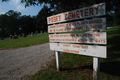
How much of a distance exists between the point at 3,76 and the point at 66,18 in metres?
3.83

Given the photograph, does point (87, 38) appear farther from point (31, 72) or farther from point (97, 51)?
point (31, 72)

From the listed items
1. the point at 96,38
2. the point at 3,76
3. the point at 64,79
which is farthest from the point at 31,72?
the point at 96,38

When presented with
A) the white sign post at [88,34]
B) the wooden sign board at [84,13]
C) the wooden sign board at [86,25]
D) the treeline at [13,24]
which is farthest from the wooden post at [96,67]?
the treeline at [13,24]

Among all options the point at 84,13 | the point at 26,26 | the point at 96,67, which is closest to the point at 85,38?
the point at 84,13

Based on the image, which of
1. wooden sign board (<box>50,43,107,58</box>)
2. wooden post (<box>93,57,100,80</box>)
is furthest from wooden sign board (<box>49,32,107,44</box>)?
wooden post (<box>93,57,100,80</box>)

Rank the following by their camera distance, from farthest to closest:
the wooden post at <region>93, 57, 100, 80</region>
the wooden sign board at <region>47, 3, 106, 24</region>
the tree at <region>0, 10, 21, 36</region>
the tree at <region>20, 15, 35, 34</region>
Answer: the tree at <region>20, 15, 35, 34</region>, the tree at <region>0, 10, 21, 36</region>, the wooden post at <region>93, 57, 100, 80</region>, the wooden sign board at <region>47, 3, 106, 24</region>

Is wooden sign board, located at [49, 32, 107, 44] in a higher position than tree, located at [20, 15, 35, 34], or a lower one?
lower

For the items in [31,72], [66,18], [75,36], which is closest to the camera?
[75,36]

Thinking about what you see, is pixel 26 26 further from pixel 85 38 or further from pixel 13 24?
pixel 85 38

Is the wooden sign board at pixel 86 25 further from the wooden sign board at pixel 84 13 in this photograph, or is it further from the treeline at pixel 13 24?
A: the treeline at pixel 13 24

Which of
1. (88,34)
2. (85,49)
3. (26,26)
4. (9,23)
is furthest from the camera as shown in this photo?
(26,26)

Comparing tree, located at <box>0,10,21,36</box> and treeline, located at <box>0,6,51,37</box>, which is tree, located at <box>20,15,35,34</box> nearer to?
treeline, located at <box>0,6,51,37</box>

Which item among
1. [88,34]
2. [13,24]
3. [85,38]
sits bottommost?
[85,38]

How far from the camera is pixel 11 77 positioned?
12.2ft
